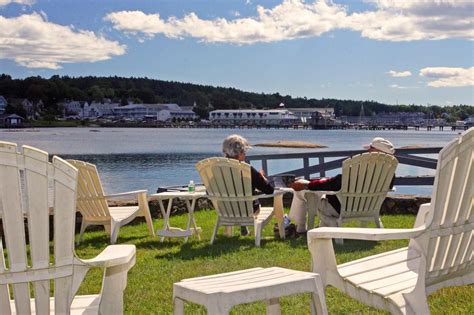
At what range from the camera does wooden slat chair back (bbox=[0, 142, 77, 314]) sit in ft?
8.19

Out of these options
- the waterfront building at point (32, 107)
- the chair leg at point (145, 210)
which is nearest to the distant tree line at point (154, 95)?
the waterfront building at point (32, 107)

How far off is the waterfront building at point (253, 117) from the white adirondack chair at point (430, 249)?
12302cm

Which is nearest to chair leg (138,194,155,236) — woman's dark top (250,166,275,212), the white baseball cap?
woman's dark top (250,166,275,212)

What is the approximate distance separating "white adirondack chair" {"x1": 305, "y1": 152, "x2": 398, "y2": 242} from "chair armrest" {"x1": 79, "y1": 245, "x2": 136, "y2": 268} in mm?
4111

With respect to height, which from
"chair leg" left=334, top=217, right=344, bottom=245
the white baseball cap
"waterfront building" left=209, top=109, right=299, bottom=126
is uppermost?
the white baseball cap

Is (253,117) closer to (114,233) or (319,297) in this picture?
(114,233)

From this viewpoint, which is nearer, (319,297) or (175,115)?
(319,297)

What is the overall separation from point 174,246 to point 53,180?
14.9 ft

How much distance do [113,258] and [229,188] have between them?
4272 mm

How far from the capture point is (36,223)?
254 cm

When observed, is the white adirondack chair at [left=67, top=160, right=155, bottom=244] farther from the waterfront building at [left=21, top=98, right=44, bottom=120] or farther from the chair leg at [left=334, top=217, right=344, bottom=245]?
the waterfront building at [left=21, top=98, right=44, bottom=120]

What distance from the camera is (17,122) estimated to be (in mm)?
107875

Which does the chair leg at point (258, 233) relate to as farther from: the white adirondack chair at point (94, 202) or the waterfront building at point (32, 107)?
the waterfront building at point (32, 107)

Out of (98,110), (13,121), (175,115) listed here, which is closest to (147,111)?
(175,115)
